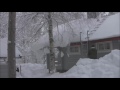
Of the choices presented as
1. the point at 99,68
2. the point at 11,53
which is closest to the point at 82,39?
the point at 99,68

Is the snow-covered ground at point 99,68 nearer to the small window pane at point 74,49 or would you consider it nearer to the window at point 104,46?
the window at point 104,46

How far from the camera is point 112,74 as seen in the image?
11141 mm

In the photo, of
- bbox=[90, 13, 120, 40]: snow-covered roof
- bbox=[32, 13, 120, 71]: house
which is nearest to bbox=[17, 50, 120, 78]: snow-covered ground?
bbox=[90, 13, 120, 40]: snow-covered roof

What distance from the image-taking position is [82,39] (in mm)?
21406

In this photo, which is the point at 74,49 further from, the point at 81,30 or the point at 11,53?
the point at 11,53

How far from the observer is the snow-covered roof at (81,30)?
19.6 meters

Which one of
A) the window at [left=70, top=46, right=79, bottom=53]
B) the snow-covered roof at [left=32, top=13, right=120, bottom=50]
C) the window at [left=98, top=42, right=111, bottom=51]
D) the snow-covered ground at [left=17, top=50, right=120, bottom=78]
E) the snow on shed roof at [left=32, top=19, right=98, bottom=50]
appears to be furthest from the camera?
the window at [left=70, top=46, right=79, bottom=53]

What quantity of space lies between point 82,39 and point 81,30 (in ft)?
2.81

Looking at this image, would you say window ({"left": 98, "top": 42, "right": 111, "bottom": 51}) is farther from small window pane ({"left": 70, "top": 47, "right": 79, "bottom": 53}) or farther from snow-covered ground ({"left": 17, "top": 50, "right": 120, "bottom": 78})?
snow-covered ground ({"left": 17, "top": 50, "right": 120, "bottom": 78})

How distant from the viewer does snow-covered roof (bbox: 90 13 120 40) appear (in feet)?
61.2
